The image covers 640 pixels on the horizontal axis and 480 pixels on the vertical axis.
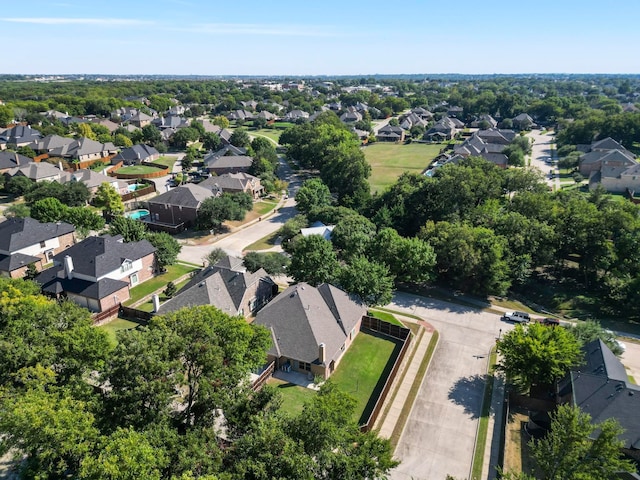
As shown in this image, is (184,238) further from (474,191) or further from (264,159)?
(474,191)

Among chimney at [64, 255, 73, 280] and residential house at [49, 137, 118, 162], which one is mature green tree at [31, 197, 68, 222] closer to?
chimney at [64, 255, 73, 280]

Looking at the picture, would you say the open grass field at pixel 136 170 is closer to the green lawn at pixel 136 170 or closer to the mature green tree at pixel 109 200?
the green lawn at pixel 136 170

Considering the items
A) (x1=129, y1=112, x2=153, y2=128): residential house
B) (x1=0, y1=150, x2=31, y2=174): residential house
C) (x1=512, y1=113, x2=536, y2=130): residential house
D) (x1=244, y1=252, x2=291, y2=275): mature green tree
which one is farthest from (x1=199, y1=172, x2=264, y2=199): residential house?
(x1=512, y1=113, x2=536, y2=130): residential house

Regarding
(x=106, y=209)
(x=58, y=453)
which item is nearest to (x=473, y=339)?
(x=58, y=453)

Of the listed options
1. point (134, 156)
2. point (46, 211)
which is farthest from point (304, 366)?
point (134, 156)

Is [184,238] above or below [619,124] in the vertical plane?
below

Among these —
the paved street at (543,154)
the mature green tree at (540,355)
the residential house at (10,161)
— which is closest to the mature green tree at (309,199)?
the mature green tree at (540,355)

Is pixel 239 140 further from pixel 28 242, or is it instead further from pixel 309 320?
pixel 309 320
